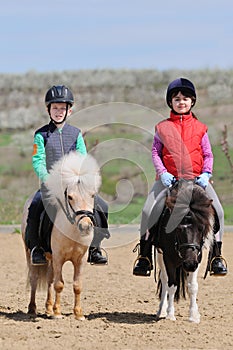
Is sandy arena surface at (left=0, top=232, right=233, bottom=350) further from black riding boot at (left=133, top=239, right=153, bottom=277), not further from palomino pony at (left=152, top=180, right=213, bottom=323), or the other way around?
black riding boot at (left=133, top=239, right=153, bottom=277)

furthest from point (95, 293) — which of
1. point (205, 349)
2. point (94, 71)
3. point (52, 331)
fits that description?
point (94, 71)

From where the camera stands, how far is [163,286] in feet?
29.3

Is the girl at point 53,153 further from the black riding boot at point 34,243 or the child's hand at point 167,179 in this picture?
the child's hand at point 167,179

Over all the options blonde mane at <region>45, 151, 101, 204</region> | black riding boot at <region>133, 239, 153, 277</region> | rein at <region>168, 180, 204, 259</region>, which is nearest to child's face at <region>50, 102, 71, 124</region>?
blonde mane at <region>45, 151, 101, 204</region>

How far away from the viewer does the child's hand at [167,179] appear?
8297 mm

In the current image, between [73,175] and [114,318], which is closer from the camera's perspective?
[73,175]

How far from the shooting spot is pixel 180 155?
27.7 feet

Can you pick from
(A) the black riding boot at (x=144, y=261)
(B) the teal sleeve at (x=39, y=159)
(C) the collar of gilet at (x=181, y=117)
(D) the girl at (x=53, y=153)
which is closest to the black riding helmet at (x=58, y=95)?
(D) the girl at (x=53, y=153)

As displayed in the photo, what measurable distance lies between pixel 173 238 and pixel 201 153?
3.40 ft

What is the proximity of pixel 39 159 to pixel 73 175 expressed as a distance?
0.67 m

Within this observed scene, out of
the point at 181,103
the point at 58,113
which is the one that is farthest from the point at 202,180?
the point at 58,113

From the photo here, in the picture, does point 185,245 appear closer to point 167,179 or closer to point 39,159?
point 167,179

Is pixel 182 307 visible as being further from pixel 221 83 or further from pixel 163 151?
pixel 221 83

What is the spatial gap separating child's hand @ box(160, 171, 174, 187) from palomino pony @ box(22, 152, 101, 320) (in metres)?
0.72
